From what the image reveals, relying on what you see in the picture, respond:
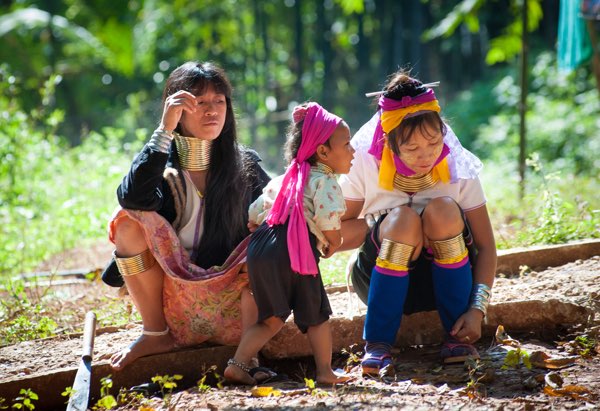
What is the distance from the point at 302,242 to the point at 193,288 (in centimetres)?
58

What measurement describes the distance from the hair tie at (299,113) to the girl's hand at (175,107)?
0.43 meters

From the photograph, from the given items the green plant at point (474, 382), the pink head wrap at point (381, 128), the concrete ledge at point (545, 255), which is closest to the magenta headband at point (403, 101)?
the pink head wrap at point (381, 128)

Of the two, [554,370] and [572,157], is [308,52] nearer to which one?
[572,157]

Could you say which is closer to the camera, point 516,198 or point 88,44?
point 516,198

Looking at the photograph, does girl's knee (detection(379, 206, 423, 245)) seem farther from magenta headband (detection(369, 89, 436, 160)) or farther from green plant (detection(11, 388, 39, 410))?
green plant (detection(11, 388, 39, 410))

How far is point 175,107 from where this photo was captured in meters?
3.08

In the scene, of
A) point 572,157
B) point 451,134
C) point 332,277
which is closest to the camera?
point 451,134

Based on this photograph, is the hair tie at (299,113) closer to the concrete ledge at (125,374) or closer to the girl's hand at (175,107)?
the girl's hand at (175,107)

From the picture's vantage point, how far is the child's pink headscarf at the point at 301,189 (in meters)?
2.97

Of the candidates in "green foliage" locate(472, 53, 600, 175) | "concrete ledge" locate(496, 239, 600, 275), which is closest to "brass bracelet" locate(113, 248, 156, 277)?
"concrete ledge" locate(496, 239, 600, 275)

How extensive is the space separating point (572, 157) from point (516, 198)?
14.3 feet

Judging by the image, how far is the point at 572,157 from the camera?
37.2ft

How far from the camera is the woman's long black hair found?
10.9 ft

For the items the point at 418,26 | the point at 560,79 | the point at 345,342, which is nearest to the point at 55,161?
the point at 345,342
